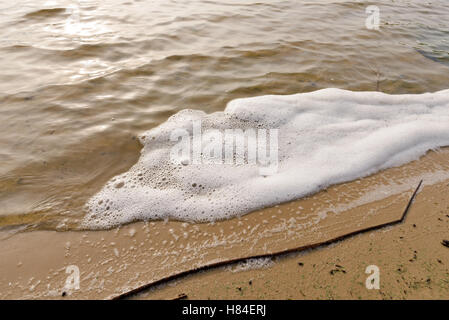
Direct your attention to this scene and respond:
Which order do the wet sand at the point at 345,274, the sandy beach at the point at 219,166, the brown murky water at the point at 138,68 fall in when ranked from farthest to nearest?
the brown murky water at the point at 138,68 → the sandy beach at the point at 219,166 → the wet sand at the point at 345,274

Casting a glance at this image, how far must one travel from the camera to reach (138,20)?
17.3 ft

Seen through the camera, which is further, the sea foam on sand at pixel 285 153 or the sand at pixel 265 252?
the sea foam on sand at pixel 285 153

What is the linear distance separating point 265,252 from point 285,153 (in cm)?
107

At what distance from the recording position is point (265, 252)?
170 centimetres

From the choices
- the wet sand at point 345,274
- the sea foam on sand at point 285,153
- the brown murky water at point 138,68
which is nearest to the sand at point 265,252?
the wet sand at point 345,274

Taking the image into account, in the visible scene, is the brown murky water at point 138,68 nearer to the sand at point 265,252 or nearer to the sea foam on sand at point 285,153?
the sea foam on sand at point 285,153

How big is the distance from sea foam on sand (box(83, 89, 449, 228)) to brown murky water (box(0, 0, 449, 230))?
201mm

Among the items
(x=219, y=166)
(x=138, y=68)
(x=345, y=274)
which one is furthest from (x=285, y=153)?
(x=138, y=68)

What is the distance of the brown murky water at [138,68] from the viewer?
2.33 meters

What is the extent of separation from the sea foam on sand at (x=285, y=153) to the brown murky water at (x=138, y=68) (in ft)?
0.66

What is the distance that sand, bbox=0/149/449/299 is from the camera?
59.6 inches

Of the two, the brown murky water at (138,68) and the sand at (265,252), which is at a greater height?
the brown murky water at (138,68)
